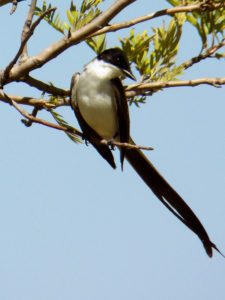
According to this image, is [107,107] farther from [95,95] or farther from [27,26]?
[27,26]

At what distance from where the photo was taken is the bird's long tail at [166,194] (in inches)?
122

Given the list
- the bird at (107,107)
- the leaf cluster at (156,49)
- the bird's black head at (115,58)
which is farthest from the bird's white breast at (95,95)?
the leaf cluster at (156,49)

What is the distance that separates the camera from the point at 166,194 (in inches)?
139

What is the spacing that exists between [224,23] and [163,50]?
10.9 inches

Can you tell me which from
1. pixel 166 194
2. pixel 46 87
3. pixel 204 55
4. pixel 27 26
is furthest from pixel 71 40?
pixel 166 194

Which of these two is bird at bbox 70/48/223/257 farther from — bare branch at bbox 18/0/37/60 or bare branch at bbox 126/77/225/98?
bare branch at bbox 18/0/37/60

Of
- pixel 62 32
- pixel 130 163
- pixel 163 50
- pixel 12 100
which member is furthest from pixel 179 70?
pixel 130 163

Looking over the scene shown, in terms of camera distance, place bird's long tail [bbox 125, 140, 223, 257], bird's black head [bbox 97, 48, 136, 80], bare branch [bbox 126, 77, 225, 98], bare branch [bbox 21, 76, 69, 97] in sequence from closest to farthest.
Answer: bare branch [bbox 126, 77, 225, 98] < bare branch [bbox 21, 76, 69, 97] < bird's long tail [bbox 125, 140, 223, 257] < bird's black head [bbox 97, 48, 136, 80]

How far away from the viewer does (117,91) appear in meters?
4.06

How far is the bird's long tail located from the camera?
3102 mm

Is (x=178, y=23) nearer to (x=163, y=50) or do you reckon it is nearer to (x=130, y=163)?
(x=163, y=50)

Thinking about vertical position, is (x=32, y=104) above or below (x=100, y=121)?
above

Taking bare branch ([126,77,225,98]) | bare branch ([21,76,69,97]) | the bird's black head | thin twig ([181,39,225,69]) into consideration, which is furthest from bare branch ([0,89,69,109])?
the bird's black head

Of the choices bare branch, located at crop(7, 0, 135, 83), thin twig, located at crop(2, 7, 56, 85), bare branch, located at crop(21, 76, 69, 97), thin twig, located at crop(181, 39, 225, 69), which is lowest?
thin twig, located at crop(181, 39, 225, 69)
